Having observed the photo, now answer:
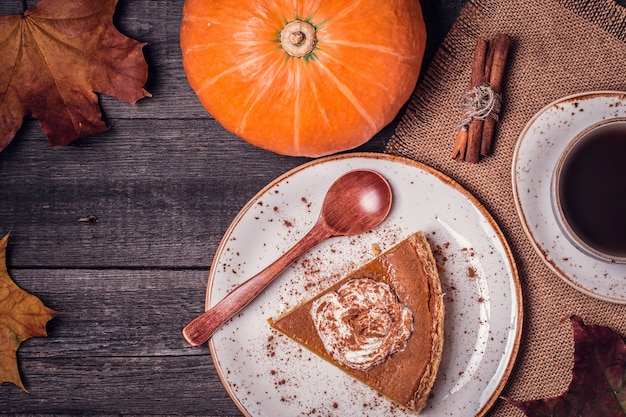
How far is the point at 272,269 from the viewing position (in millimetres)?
1806

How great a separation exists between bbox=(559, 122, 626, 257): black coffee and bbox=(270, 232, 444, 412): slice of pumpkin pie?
0.44m

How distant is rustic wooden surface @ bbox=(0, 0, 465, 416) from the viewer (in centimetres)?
194

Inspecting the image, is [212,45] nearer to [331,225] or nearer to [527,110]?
[331,225]

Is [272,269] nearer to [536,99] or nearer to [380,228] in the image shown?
[380,228]

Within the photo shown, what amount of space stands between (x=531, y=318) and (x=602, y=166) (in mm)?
551

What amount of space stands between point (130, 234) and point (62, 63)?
2.01 ft

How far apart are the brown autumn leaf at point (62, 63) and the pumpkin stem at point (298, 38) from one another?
60cm

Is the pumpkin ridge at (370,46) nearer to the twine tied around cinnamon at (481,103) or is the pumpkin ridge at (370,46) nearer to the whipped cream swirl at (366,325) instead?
the twine tied around cinnamon at (481,103)

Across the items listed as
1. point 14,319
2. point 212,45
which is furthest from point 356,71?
point 14,319

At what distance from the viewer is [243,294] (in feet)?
5.87

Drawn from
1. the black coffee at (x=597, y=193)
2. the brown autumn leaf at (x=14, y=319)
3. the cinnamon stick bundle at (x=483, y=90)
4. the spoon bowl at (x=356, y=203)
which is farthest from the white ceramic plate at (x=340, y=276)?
the brown autumn leaf at (x=14, y=319)

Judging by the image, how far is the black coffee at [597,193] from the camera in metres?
1.60

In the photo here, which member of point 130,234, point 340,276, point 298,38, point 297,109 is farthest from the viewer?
point 130,234

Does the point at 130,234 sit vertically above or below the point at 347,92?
below
